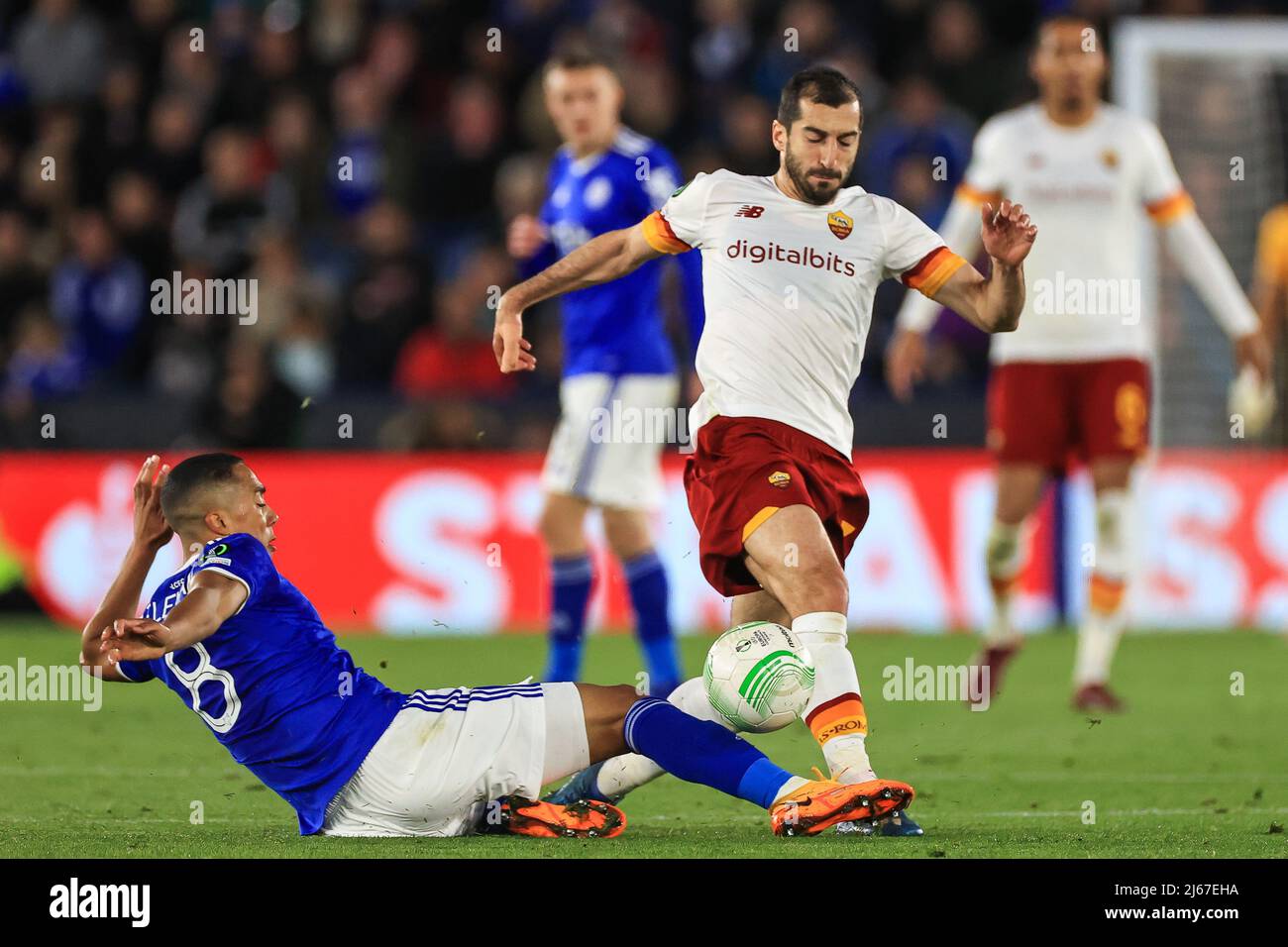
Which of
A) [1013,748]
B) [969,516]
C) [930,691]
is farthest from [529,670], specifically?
[969,516]

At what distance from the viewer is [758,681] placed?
5539 millimetres

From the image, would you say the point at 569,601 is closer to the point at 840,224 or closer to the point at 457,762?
the point at 840,224

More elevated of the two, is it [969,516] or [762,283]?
[762,283]

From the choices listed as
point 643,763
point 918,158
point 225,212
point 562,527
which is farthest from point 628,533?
point 225,212

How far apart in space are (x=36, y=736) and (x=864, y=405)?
6.20m

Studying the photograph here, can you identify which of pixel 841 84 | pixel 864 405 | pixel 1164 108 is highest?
pixel 1164 108

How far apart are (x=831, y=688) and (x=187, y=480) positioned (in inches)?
71.0

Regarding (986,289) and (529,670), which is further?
(529,670)

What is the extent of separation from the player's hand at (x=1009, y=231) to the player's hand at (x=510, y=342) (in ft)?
4.34

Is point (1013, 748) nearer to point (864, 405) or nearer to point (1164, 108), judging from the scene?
point (864, 405)

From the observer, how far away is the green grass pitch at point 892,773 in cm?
551

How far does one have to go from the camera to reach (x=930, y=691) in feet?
33.2

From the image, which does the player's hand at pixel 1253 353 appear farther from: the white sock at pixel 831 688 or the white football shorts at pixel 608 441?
the white sock at pixel 831 688

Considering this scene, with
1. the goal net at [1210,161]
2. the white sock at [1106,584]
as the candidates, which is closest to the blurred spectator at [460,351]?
the goal net at [1210,161]
